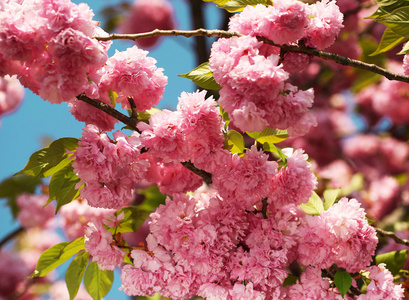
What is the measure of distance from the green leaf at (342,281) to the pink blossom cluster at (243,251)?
0.06 ft

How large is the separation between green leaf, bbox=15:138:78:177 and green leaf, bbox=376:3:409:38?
0.73 m

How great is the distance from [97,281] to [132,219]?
7.4 inches

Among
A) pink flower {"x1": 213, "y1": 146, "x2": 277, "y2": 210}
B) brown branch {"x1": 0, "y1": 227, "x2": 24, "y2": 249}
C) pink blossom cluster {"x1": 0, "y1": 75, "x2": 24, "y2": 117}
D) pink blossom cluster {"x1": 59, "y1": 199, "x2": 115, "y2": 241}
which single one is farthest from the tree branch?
pink blossom cluster {"x1": 0, "y1": 75, "x2": 24, "y2": 117}

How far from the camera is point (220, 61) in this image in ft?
2.64

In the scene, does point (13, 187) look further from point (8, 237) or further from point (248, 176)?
point (248, 176)

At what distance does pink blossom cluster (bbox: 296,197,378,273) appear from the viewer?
0.98m

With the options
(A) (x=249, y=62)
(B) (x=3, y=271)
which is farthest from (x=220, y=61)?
(B) (x=3, y=271)

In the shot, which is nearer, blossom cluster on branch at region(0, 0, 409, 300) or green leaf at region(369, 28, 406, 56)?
blossom cluster on branch at region(0, 0, 409, 300)

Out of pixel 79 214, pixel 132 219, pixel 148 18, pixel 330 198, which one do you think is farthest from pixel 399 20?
pixel 148 18

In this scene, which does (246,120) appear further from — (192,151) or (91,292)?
(91,292)

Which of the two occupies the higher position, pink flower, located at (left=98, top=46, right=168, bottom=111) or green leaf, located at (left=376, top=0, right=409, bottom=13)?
green leaf, located at (left=376, top=0, right=409, bottom=13)

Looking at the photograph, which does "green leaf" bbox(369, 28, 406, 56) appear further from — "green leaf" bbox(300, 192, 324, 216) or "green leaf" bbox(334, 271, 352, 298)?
"green leaf" bbox(334, 271, 352, 298)

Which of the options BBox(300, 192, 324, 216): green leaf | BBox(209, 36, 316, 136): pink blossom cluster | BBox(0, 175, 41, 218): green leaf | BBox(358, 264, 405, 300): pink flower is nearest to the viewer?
BBox(209, 36, 316, 136): pink blossom cluster

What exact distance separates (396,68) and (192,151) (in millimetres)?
2580
